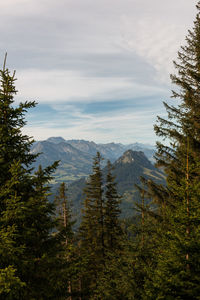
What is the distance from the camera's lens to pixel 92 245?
24484 millimetres

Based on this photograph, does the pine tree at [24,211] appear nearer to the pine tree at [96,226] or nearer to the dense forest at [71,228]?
the dense forest at [71,228]

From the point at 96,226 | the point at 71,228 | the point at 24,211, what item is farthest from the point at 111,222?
the point at 24,211

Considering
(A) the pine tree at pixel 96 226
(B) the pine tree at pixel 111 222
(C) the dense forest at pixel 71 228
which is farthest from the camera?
(B) the pine tree at pixel 111 222

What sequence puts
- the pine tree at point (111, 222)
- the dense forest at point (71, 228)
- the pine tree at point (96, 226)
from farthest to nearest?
the pine tree at point (111, 222) → the pine tree at point (96, 226) → the dense forest at point (71, 228)

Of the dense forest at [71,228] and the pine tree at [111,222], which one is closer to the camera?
the dense forest at [71,228]

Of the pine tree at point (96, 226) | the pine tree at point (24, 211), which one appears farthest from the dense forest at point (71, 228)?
the pine tree at point (96, 226)

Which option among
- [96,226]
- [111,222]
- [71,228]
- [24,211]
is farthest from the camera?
[111,222]

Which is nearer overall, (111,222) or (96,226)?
(96,226)

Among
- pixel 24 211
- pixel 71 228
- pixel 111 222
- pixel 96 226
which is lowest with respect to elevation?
pixel 96 226

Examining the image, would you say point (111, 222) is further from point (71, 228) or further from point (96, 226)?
point (71, 228)

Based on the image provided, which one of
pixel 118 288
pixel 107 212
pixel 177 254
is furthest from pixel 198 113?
pixel 107 212

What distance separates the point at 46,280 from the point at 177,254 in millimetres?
5173

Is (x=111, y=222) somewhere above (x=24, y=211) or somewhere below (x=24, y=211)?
below

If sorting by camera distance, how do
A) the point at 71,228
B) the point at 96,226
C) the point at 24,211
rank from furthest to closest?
the point at 96,226, the point at 71,228, the point at 24,211
